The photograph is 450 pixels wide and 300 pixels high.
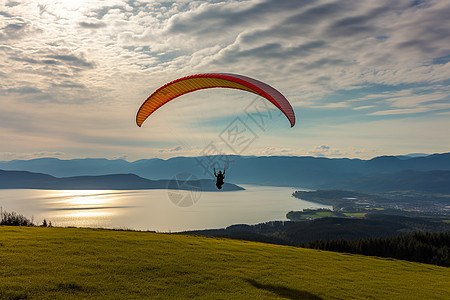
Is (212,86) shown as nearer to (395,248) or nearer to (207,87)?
(207,87)

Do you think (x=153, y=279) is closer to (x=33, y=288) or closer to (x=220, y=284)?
(x=220, y=284)

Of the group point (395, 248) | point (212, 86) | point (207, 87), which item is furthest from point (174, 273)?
point (395, 248)

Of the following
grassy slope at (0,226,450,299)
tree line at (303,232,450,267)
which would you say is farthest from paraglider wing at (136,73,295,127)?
tree line at (303,232,450,267)

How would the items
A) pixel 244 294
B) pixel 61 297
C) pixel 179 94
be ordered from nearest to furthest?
pixel 61 297 < pixel 244 294 < pixel 179 94

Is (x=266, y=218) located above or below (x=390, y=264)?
below

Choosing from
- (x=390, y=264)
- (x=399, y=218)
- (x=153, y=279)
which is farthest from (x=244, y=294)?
(x=399, y=218)

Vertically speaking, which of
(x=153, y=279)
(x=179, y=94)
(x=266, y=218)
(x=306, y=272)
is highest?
(x=179, y=94)

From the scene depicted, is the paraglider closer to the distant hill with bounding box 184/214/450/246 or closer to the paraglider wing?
the paraglider wing

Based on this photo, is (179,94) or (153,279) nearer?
(153,279)
